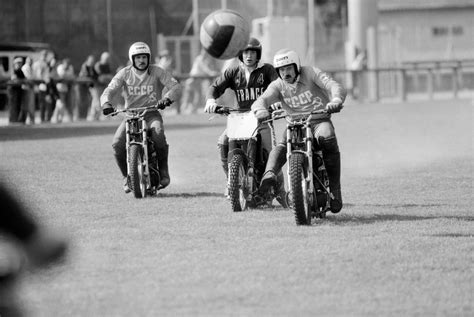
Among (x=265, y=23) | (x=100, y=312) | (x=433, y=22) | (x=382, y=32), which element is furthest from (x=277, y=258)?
(x=433, y=22)

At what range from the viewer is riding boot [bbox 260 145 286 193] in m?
11.0

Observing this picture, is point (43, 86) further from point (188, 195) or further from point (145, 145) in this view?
point (145, 145)

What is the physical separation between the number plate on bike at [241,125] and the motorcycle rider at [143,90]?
187cm

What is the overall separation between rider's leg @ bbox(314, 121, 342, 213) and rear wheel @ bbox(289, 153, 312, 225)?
0.44m

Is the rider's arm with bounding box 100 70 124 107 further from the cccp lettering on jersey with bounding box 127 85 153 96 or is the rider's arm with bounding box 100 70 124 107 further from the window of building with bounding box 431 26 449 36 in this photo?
the window of building with bounding box 431 26 449 36

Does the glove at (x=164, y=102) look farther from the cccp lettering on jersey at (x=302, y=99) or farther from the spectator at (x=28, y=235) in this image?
the spectator at (x=28, y=235)

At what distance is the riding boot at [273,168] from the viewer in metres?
11.0

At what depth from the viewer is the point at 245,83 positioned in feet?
42.2

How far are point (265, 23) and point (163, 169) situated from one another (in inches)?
1218

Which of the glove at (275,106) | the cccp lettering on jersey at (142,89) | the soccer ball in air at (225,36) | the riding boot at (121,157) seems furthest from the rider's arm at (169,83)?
the glove at (275,106)

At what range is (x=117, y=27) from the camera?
45781mm

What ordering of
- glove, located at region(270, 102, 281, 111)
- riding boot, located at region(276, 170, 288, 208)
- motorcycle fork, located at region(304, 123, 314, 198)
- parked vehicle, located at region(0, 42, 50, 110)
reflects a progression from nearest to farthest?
motorcycle fork, located at region(304, 123, 314, 198), glove, located at region(270, 102, 281, 111), riding boot, located at region(276, 170, 288, 208), parked vehicle, located at region(0, 42, 50, 110)

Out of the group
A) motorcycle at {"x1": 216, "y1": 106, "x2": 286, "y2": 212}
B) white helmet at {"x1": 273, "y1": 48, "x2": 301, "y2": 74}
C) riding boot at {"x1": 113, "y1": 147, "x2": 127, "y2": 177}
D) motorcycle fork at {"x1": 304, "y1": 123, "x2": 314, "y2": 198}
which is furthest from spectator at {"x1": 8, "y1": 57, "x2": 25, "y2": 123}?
motorcycle fork at {"x1": 304, "y1": 123, "x2": 314, "y2": 198}

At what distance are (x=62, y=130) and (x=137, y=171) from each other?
1766 cm
